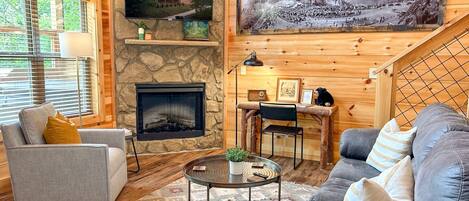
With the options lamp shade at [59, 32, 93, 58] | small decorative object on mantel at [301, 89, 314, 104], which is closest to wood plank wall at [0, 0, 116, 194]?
lamp shade at [59, 32, 93, 58]

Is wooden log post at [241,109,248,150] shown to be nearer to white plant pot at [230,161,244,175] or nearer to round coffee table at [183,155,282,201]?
round coffee table at [183,155,282,201]

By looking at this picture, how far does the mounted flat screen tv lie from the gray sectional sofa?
2.52 meters

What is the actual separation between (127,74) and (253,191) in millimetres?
2265

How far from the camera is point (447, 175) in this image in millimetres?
1221

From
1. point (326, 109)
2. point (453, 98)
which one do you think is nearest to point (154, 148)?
point (326, 109)

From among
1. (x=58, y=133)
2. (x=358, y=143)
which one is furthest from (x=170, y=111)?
(x=358, y=143)

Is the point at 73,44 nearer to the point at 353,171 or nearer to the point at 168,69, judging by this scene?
the point at 168,69

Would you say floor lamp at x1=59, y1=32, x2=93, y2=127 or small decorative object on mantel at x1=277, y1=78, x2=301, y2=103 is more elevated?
floor lamp at x1=59, y1=32, x2=93, y2=127

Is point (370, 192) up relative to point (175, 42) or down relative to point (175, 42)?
down

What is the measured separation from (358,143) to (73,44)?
2.76 metres

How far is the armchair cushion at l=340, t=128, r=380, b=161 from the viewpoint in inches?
112

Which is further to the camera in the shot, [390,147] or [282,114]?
[282,114]

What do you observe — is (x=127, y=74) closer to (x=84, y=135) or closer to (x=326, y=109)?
(x=84, y=135)

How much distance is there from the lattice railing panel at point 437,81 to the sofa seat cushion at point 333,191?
1977 millimetres
